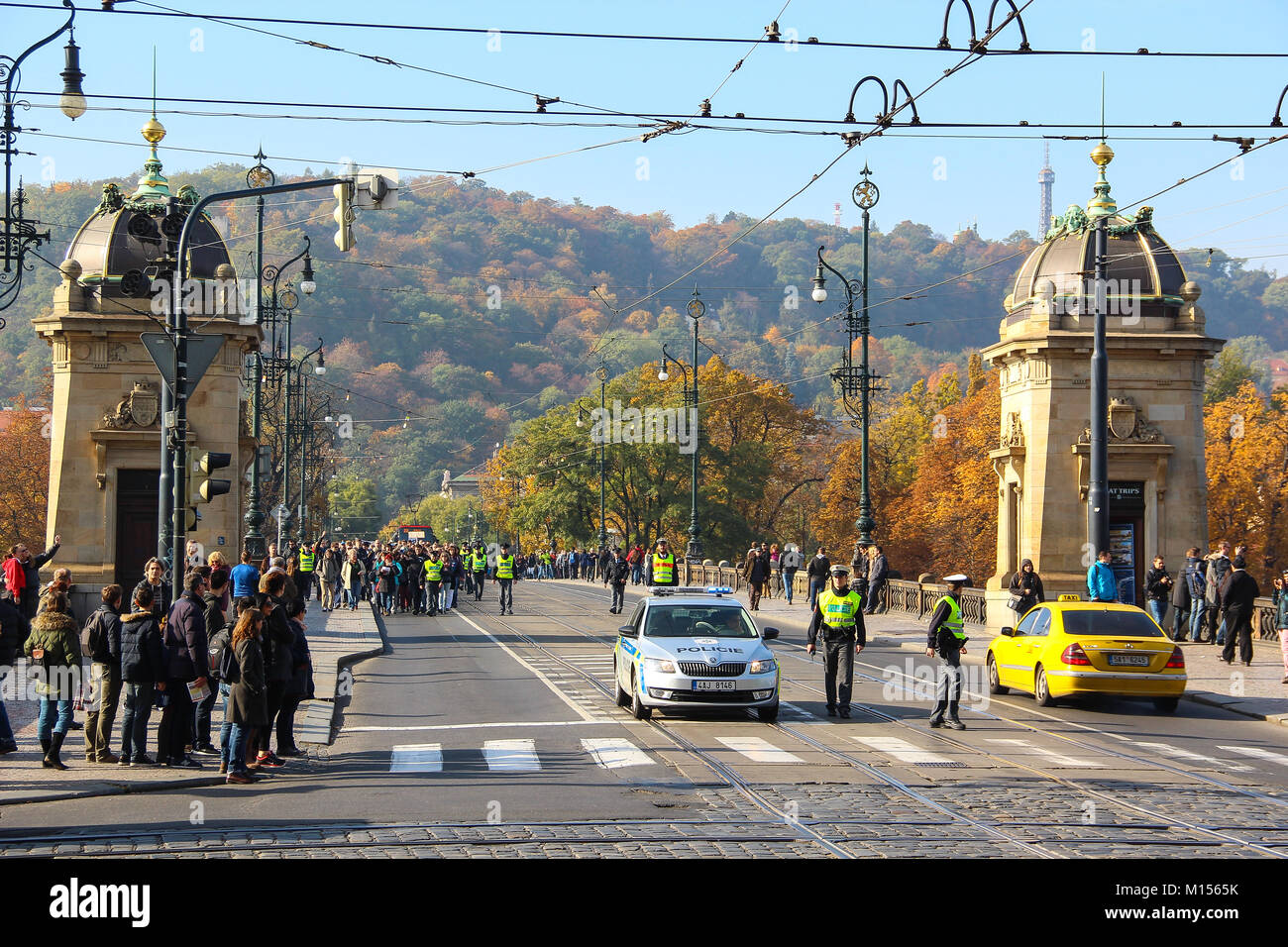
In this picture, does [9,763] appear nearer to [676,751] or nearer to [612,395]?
[676,751]

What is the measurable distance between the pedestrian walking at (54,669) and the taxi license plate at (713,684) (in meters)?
6.60

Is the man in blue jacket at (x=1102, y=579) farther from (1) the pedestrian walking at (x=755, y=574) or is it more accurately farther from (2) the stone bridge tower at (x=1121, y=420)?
(1) the pedestrian walking at (x=755, y=574)

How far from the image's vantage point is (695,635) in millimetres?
17688

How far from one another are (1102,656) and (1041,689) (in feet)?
3.64

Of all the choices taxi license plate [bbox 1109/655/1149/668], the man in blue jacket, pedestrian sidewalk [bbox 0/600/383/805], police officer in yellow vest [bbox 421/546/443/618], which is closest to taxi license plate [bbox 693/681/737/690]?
pedestrian sidewalk [bbox 0/600/383/805]

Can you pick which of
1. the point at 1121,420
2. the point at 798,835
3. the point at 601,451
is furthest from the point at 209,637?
the point at 601,451

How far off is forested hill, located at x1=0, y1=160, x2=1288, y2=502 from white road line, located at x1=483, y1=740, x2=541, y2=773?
4231 inches

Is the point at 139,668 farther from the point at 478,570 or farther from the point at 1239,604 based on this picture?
the point at 478,570

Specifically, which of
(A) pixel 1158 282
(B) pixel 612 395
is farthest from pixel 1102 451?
(B) pixel 612 395

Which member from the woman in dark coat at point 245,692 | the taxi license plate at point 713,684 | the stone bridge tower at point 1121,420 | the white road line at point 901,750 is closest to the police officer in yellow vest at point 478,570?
the stone bridge tower at point 1121,420

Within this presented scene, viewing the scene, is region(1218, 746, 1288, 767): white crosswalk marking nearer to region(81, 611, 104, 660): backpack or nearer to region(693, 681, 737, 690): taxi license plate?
region(693, 681, 737, 690): taxi license plate

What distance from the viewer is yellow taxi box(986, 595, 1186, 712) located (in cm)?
1859
